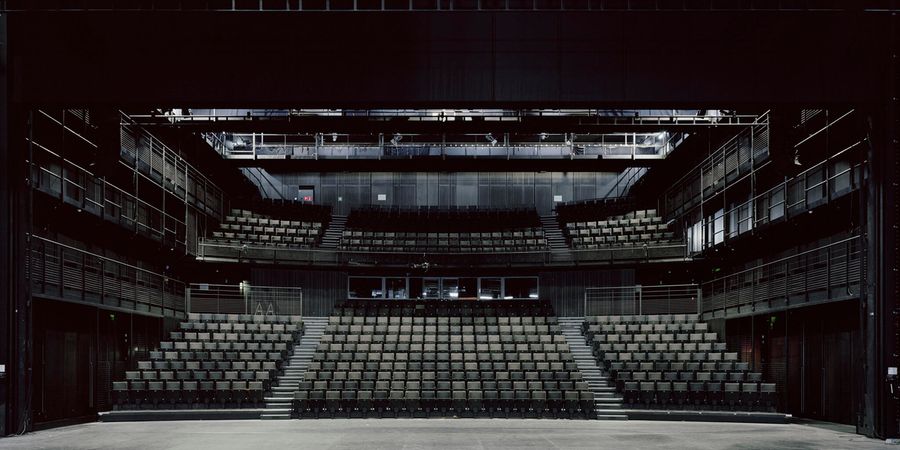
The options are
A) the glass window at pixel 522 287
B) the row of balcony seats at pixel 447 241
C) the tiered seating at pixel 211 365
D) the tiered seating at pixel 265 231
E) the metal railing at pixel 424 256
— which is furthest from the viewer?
the glass window at pixel 522 287

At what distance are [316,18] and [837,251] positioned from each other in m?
13.8

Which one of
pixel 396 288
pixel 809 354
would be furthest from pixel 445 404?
pixel 396 288

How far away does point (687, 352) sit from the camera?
2447 centimetres

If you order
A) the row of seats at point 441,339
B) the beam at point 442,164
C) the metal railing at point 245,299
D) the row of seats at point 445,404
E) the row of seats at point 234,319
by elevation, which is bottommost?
the row of seats at point 445,404

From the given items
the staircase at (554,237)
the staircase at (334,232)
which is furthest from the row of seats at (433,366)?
the staircase at (334,232)

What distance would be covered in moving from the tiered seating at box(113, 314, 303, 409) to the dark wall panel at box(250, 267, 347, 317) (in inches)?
194

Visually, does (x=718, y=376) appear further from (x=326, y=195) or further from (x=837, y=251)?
(x=326, y=195)

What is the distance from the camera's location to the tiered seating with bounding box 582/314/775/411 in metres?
21.8

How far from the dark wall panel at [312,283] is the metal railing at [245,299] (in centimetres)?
53

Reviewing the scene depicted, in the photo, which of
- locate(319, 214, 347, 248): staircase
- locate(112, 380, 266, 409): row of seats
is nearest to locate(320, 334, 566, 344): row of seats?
locate(112, 380, 266, 409): row of seats

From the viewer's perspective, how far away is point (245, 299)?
29750mm

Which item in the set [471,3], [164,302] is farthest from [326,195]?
[471,3]

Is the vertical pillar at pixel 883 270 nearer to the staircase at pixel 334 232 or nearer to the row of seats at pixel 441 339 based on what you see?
the row of seats at pixel 441 339

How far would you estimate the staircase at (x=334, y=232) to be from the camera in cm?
3369
